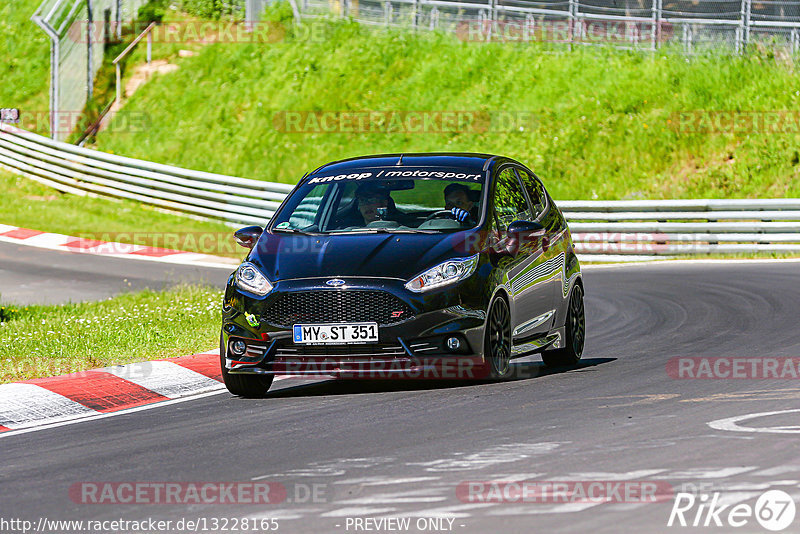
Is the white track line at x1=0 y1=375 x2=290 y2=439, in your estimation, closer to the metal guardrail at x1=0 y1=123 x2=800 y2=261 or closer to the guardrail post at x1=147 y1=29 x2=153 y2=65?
the metal guardrail at x1=0 y1=123 x2=800 y2=261

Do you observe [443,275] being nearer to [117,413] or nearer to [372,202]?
[372,202]

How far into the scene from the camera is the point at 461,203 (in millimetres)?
10164

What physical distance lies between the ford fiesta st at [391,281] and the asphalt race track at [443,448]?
0.30 meters

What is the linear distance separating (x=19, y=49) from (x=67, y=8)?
7211 millimetres

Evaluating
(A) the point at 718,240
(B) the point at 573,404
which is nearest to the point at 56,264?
(A) the point at 718,240

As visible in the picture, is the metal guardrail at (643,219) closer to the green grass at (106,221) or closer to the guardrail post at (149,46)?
the green grass at (106,221)

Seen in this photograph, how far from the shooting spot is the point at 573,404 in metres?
8.55

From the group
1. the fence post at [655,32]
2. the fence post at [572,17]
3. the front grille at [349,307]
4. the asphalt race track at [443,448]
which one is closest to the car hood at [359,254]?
the front grille at [349,307]

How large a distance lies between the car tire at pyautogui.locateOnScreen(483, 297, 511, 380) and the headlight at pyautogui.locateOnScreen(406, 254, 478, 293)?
310mm

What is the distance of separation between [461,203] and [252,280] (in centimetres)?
173

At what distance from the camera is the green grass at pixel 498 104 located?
2795 cm

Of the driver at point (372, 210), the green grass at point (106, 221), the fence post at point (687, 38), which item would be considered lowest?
the green grass at point (106, 221)

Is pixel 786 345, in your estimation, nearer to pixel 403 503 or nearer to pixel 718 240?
pixel 403 503

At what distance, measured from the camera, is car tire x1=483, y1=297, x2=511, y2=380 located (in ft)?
30.6
